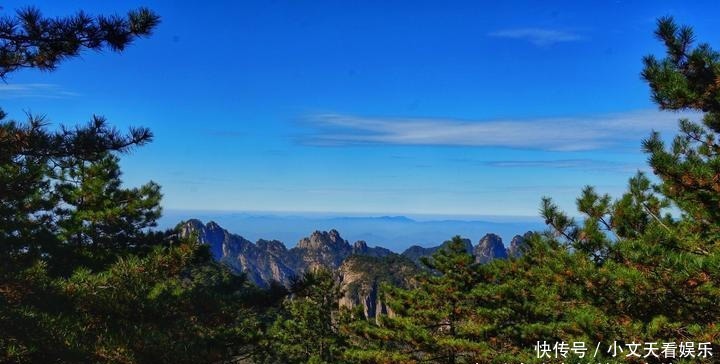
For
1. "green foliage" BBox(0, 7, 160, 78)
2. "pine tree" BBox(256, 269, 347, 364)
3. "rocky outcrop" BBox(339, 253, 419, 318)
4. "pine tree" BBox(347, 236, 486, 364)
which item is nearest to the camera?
"green foliage" BBox(0, 7, 160, 78)

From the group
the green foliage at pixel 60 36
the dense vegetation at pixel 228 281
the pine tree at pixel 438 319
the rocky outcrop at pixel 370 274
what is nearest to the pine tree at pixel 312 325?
the pine tree at pixel 438 319

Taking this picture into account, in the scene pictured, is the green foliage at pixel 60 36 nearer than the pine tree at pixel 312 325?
Yes

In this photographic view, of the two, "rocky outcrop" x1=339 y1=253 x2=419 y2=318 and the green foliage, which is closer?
the green foliage

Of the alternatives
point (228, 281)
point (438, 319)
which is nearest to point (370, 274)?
point (438, 319)

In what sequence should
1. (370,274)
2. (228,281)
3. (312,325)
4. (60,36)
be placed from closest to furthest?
(60,36) < (228,281) < (312,325) < (370,274)

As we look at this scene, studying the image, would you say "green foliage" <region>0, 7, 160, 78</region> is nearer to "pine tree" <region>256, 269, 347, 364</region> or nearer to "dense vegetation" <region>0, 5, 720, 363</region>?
"dense vegetation" <region>0, 5, 720, 363</region>

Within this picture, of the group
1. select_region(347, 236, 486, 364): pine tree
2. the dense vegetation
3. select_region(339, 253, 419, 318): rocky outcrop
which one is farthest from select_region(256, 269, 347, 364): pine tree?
select_region(339, 253, 419, 318): rocky outcrop

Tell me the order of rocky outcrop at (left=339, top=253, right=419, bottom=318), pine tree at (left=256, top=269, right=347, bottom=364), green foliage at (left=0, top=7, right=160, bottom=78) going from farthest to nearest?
rocky outcrop at (left=339, top=253, right=419, bottom=318)
pine tree at (left=256, top=269, right=347, bottom=364)
green foliage at (left=0, top=7, right=160, bottom=78)

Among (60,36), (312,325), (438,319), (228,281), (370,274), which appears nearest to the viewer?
(60,36)

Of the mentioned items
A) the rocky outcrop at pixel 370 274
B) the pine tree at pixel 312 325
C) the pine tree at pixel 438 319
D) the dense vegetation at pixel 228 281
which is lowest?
the rocky outcrop at pixel 370 274

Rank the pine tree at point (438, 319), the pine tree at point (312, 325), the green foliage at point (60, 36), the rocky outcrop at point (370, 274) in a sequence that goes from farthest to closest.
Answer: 1. the rocky outcrop at point (370, 274)
2. the pine tree at point (312, 325)
3. the pine tree at point (438, 319)
4. the green foliage at point (60, 36)

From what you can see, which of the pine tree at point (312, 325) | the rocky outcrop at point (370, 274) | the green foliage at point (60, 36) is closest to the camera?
the green foliage at point (60, 36)

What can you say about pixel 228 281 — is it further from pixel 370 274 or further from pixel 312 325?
pixel 370 274

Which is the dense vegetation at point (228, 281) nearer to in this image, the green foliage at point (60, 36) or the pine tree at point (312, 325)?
the green foliage at point (60, 36)
